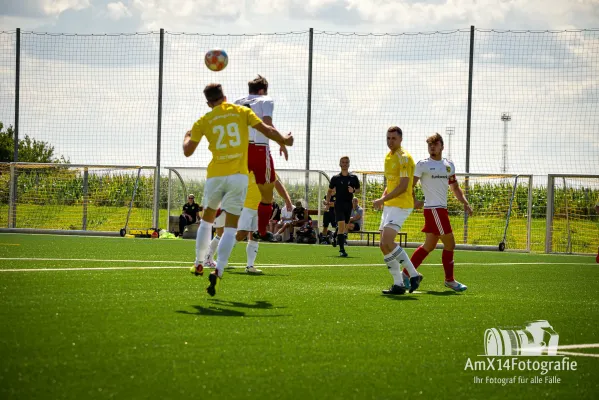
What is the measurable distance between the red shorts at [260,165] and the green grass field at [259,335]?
51.3 inches

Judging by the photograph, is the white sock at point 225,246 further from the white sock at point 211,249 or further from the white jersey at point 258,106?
the white sock at point 211,249

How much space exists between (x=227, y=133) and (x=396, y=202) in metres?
2.52

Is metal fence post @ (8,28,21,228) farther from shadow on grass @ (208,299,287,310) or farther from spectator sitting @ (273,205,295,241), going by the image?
shadow on grass @ (208,299,287,310)

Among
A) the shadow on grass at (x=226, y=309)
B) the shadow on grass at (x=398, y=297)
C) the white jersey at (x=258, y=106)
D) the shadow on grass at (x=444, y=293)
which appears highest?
the white jersey at (x=258, y=106)

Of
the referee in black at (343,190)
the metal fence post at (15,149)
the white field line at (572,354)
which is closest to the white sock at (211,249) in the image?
the white field line at (572,354)

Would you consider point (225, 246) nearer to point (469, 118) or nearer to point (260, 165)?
point (260, 165)

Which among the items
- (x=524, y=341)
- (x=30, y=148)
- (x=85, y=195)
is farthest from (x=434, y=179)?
(x=30, y=148)

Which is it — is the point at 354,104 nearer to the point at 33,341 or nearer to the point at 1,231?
the point at 1,231

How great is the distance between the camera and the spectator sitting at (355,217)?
83.1ft

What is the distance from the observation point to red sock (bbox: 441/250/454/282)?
10.2 m

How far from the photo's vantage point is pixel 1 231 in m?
27.2

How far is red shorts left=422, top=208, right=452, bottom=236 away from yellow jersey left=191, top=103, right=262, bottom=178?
2836mm

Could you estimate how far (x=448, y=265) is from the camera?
407 inches

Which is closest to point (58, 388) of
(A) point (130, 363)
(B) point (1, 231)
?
(A) point (130, 363)
